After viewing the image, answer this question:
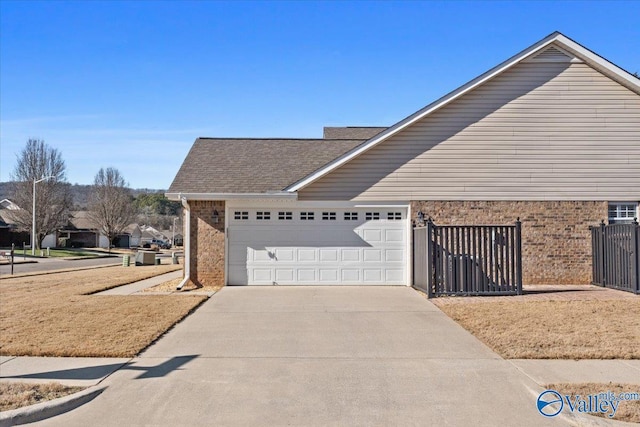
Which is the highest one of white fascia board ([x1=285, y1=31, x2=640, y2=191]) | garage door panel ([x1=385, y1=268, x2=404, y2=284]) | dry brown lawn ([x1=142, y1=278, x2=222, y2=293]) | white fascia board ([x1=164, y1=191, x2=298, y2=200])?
white fascia board ([x1=285, y1=31, x2=640, y2=191])

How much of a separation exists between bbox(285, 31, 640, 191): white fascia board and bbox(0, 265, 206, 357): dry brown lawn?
5.15 meters

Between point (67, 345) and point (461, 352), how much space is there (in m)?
6.11

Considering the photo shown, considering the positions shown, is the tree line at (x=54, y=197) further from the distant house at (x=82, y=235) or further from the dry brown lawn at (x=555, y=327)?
the dry brown lawn at (x=555, y=327)

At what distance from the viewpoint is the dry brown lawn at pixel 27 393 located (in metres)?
6.11

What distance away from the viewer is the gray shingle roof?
54.9 ft

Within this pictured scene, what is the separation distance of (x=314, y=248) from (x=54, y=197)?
49432 mm

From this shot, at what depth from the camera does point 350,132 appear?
25.2 meters

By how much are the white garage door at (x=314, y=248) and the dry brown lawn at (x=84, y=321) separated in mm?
2807

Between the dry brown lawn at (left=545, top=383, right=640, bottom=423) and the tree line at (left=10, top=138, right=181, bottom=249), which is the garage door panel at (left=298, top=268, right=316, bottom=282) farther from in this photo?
the tree line at (left=10, top=138, right=181, bottom=249)

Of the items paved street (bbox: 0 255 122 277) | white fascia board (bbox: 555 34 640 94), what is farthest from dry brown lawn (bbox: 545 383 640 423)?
paved street (bbox: 0 255 122 277)

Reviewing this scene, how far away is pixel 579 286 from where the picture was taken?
16141 millimetres

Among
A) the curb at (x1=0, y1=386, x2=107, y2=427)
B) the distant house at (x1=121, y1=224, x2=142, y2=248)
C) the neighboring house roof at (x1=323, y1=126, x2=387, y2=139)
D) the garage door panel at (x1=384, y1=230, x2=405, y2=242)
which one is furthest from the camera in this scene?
the distant house at (x1=121, y1=224, x2=142, y2=248)

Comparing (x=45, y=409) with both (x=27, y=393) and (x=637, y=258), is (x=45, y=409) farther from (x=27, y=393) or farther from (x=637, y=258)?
(x=637, y=258)

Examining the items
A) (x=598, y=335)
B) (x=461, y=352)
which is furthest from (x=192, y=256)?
(x=598, y=335)
